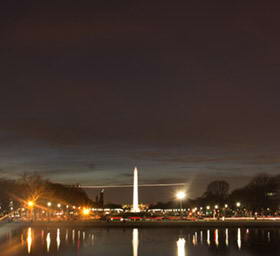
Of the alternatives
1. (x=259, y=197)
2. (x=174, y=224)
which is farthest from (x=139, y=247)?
(x=259, y=197)

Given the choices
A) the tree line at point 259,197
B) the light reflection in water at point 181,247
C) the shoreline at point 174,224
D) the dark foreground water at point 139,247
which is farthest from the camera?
the tree line at point 259,197

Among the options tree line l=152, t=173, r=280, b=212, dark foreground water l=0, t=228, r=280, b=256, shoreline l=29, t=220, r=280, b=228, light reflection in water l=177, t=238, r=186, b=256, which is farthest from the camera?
tree line l=152, t=173, r=280, b=212

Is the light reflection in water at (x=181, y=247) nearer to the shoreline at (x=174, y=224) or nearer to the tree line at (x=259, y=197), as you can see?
the shoreline at (x=174, y=224)

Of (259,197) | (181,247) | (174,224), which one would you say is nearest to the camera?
(181,247)

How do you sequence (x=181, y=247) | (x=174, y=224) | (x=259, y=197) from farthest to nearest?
(x=259, y=197), (x=174, y=224), (x=181, y=247)

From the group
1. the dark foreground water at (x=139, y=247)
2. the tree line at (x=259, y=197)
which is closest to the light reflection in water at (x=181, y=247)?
the dark foreground water at (x=139, y=247)

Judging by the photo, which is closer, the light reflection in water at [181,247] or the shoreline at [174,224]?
the light reflection in water at [181,247]

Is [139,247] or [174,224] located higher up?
[174,224]

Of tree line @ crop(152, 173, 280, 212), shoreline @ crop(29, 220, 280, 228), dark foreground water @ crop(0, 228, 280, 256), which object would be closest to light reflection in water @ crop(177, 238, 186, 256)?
dark foreground water @ crop(0, 228, 280, 256)

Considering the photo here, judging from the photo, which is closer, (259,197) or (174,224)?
(174,224)

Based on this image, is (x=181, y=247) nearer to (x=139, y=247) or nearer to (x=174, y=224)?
(x=139, y=247)

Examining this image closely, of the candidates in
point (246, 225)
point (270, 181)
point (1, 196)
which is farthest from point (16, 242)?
point (270, 181)

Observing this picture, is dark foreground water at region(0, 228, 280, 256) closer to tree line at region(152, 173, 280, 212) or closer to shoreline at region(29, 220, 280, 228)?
shoreline at region(29, 220, 280, 228)

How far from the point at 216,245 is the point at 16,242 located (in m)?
14.0
